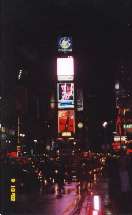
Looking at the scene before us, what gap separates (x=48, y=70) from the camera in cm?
16638

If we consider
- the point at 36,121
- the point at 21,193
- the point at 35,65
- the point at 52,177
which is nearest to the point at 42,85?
the point at 35,65

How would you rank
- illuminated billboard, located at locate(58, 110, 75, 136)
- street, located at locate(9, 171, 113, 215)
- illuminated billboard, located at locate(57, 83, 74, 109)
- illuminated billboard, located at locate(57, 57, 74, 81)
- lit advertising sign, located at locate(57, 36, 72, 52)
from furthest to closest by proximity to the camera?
1. lit advertising sign, located at locate(57, 36, 72, 52)
2. illuminated billboard, located at locate(57, 57, 74, 81)
3. illuminated billboard, located at locate(58, 110, 75, 136)
4. illuminated billboard, located at locate(57, 83, 74, 109)
5. street, located at locate(9, 171, 113, 215)

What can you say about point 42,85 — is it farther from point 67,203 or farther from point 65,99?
point 67,203

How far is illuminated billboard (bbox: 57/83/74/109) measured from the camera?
81.8m

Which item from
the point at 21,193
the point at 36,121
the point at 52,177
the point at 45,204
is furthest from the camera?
the point at 36,121

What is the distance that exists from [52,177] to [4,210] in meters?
23.0

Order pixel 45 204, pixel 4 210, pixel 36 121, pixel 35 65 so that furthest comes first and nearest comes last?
pixel 35 65 < pixel 36 121 < pixel 45 204 < pixel 4 210

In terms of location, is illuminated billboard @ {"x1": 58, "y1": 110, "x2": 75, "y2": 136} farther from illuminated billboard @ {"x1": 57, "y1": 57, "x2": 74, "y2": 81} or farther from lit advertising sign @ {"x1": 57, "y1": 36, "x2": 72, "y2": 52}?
lit advertising sign @ {"x1": 57, "y1": 36, "x2": 72, "y2": 52}

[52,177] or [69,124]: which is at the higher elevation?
[69,124]

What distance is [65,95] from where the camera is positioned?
274 feet

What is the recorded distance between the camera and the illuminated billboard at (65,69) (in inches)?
3398

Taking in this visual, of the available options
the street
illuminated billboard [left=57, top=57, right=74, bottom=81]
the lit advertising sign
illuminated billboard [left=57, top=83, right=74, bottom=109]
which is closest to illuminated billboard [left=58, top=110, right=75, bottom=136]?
illuminated billboard [left=57, top=83, right=74, bottom=109]

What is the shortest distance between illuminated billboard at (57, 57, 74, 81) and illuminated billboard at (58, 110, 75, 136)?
524 centimetres

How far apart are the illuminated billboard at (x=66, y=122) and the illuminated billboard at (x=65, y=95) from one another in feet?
2.83
